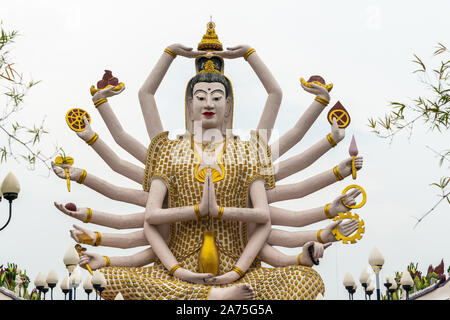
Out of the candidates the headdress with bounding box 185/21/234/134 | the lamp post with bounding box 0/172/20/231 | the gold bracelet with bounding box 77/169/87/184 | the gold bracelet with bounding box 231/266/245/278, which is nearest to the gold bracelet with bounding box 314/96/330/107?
the headdress with bounding box 185/21/234/134

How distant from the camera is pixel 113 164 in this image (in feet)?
30.3

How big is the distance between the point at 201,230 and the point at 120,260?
38.7 inches

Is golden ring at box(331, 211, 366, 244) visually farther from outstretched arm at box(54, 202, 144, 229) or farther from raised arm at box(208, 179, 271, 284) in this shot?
outstretched arm at box(54, 202, 144, 229)

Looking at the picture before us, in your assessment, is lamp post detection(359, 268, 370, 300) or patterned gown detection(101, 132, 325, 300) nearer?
patterned gown detection(101, 132, 325, 300)

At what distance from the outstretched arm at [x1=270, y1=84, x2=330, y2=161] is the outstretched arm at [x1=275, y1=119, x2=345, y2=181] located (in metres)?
0.17

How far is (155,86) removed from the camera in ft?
31.1

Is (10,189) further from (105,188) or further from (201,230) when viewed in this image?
(201,230)

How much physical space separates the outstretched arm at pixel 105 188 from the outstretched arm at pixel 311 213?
1560 millimetres

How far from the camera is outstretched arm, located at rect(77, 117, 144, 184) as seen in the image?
914cm

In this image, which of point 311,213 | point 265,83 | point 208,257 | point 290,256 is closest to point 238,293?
point 208,257

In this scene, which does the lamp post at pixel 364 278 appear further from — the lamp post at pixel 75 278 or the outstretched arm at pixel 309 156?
the lamp post at pixel 75 278

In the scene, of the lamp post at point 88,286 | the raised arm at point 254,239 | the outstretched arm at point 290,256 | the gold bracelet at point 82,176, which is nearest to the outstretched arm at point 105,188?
the gold bracelet at point 82,176

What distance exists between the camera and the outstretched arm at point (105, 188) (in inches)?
352
